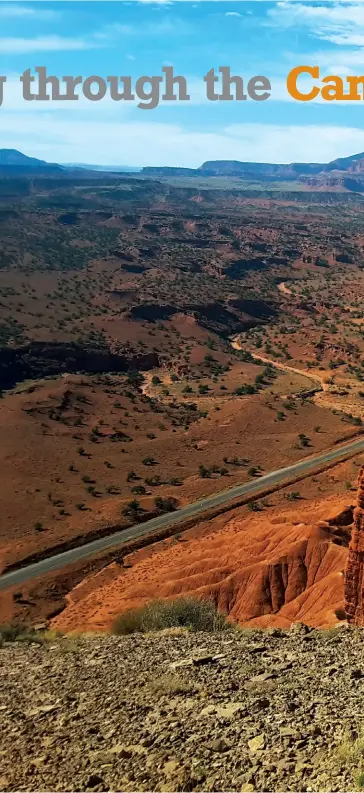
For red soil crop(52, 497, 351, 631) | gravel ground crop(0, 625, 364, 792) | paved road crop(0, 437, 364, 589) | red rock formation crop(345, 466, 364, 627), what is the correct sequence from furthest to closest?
1. paved road crop(0, 437, 364, 589)
2. red soil crop(52, 497, 351, 631)
3. red rock formation crop(345, 466, 364, 627)
4. gravel ground crop(0, 625, 364, 792)

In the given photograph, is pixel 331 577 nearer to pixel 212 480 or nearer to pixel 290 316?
pixel 212 480

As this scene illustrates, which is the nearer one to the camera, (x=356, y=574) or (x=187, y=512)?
(x=356, y=574)

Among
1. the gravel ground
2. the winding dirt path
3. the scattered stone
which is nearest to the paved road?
the gravel ground

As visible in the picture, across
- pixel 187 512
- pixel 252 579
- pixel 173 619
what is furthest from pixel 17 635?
pixel 187 512

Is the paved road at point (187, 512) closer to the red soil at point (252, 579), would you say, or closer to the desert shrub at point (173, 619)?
the red soil at point (252, 579)

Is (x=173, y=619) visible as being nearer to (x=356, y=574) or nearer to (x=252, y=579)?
(x=356, y=574)

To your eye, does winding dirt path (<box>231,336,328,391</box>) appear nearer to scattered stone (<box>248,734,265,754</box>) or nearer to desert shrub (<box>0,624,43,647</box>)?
desert shrub (<box>0,624,43,647</box>)
